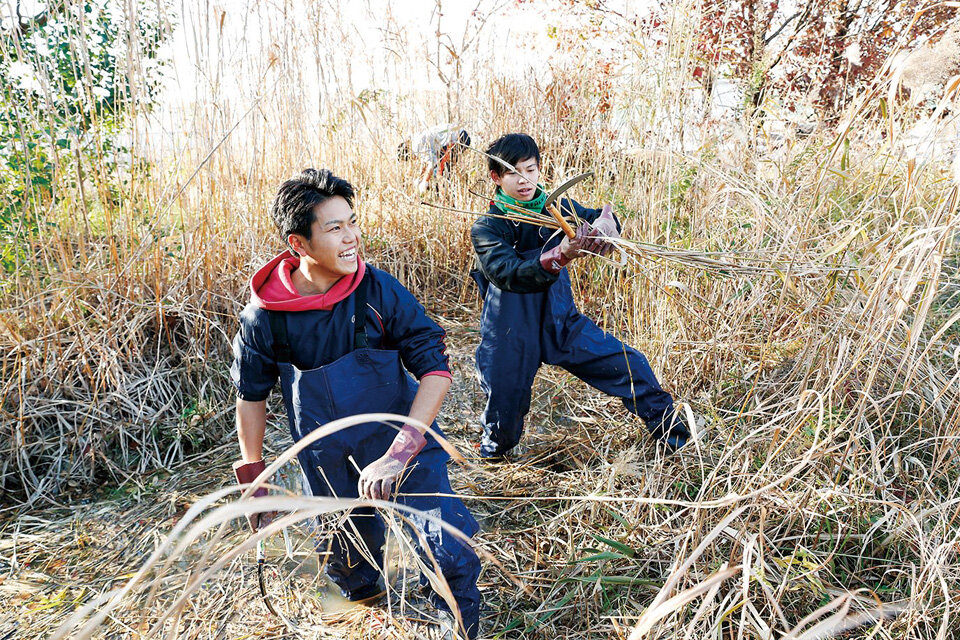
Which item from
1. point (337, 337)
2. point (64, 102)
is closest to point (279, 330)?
point (337, 337)

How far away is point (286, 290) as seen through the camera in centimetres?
159

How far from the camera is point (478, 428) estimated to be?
2.83 m

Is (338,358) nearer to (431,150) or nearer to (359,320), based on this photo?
(359,320)

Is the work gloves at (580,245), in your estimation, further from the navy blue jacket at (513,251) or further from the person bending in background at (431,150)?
the person bending in background at (431,150)

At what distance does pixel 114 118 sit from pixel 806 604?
2987mm

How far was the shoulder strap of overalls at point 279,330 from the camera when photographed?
5.21 feet

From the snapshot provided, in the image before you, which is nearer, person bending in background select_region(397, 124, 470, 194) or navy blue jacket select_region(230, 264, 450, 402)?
navy blue jacket select_region(230, 264, 450, 402)

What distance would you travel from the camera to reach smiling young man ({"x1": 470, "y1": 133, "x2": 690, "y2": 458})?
2199mm

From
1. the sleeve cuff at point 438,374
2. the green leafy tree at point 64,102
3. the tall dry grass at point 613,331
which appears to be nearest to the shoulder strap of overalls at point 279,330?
the sleeve cuff at point 438,374

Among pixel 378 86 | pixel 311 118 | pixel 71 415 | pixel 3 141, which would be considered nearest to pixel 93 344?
pixel 71 415

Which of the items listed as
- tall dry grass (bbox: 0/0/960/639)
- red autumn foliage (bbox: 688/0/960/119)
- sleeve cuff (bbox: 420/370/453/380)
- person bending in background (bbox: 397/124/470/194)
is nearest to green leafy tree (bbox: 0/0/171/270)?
tall dry grass (bbox: 0/0/960/639)

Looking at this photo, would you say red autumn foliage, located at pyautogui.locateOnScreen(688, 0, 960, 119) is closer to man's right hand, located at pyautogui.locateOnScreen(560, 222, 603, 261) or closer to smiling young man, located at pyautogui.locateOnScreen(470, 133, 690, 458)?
smiling young man, located at pyautogui.locateOnScreen(470, 133, 690, 458)

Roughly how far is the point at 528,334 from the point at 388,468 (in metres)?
1.03

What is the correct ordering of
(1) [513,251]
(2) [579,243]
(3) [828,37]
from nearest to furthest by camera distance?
(2) [579,243], (1) [513,251], (3) [828,37]
